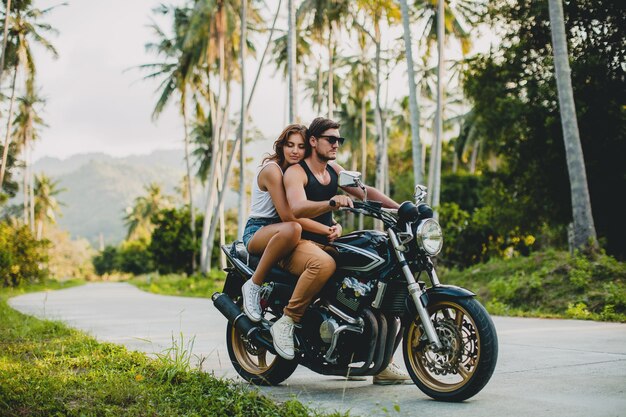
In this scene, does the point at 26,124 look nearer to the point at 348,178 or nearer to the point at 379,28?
the point at 379,28

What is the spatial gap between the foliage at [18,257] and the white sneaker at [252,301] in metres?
25.9

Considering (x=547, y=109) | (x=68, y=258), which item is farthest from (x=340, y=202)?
(x=68, y=258)

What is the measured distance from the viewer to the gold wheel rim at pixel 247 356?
5059 mm

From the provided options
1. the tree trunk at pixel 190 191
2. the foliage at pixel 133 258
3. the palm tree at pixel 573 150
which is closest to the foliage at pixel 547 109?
the palm tree at pixel 573 150

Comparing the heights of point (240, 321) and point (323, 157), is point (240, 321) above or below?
below

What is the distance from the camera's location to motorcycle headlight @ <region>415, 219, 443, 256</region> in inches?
158

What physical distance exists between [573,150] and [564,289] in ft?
10.3

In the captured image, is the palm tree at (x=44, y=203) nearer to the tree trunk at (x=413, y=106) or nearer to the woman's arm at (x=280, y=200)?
the tree trunk at (x=413, y=106)

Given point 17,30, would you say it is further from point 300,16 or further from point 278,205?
point 278,205

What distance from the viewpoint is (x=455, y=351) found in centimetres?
397

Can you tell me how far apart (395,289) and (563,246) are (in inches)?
792

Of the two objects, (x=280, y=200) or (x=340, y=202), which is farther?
(x=280, y=200)

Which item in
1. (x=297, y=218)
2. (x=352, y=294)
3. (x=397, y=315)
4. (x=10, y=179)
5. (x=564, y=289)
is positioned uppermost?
(x=10, y=179)

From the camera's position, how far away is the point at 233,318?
4.99m
